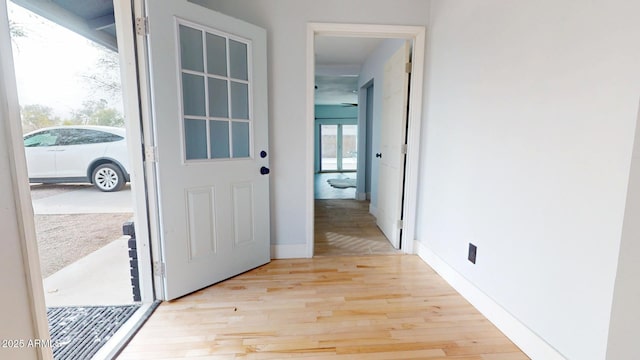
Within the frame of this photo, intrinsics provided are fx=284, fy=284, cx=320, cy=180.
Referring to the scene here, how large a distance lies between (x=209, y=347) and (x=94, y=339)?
67cm

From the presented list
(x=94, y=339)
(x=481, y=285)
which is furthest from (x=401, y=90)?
(x=94, y=339)

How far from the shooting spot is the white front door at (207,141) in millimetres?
1849

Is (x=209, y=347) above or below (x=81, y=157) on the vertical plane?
below

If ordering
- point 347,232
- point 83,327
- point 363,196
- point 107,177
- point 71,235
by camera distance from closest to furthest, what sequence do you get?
point 83,327 → point 71,235 → point 347,232 → point 107,177 → point 363,196

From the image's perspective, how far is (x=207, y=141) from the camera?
211 cm

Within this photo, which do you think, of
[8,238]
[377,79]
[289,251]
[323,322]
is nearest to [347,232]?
[289,251]

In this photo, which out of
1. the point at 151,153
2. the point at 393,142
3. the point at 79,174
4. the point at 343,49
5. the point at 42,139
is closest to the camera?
the point at 151,153

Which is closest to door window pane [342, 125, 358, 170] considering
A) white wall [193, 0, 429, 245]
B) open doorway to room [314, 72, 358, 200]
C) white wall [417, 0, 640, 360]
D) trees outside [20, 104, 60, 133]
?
open doorway to room [314, 72, 358, 200]

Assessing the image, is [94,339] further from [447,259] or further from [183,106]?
[447,259]

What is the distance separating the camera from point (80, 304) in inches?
75.9

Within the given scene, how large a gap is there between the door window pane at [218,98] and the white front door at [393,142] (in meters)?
1.65

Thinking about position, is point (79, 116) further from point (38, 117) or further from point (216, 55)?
point (216, 55)

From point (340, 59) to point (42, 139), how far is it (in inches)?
197

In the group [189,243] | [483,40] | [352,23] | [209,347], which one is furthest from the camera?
[352,23]
